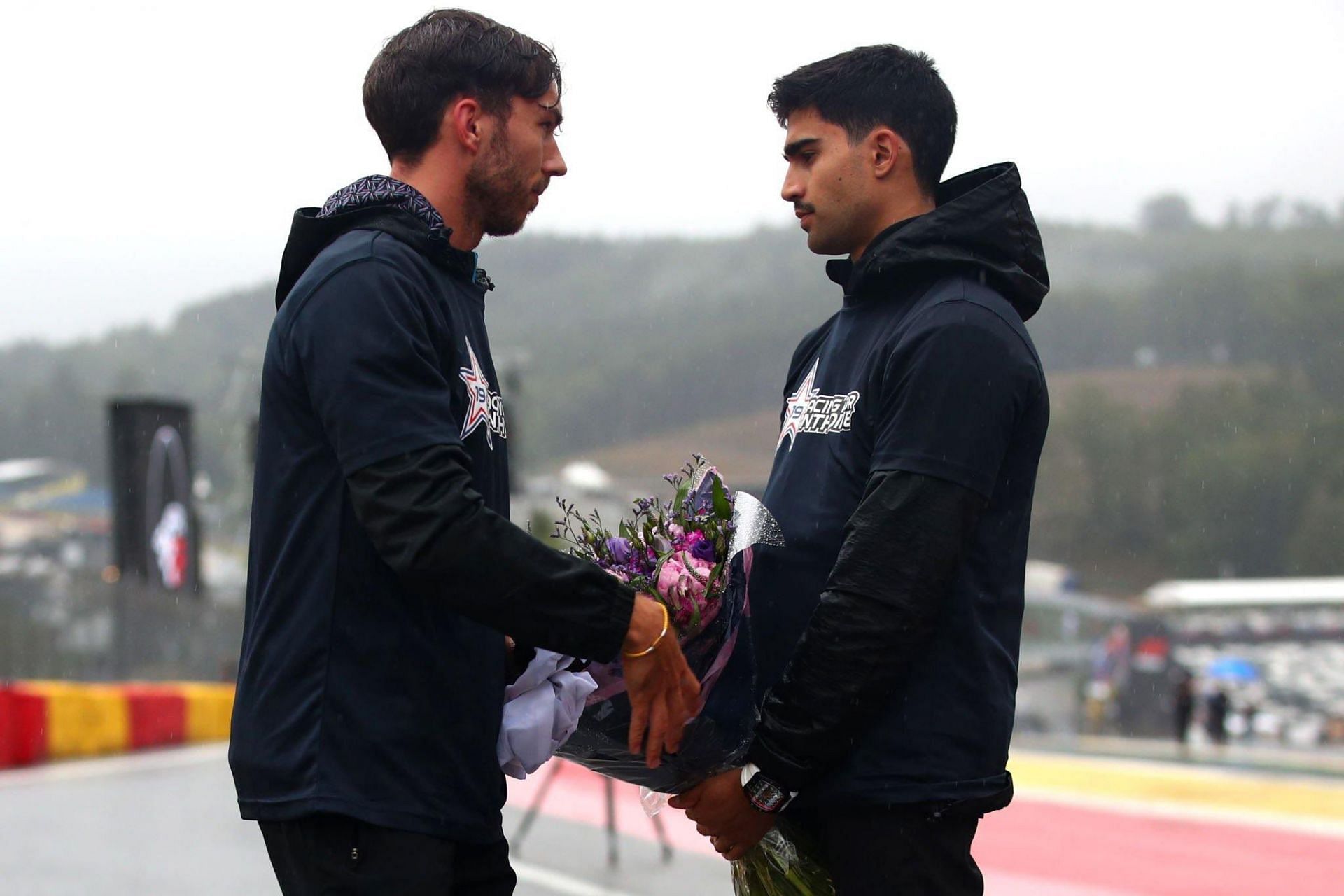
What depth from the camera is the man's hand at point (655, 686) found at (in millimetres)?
2416

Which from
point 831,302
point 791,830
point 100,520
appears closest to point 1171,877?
point 791,830

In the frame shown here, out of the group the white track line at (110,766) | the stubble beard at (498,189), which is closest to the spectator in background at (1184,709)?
the white track line at (110,766)

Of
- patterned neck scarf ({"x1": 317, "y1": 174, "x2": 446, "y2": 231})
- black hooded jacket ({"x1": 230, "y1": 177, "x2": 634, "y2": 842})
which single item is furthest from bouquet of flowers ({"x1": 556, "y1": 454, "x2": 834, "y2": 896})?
patterned neck scarf ({"x1": 317, "y1": 174, "x2": 446, "y2": 231})

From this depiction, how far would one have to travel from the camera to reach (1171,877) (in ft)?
29.9

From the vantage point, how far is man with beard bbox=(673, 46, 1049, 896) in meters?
2.54

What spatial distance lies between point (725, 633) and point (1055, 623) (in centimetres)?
4999

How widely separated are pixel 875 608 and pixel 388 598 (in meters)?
0.80

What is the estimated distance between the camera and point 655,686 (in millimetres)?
2463

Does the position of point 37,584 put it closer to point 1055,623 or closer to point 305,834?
point 1055,623

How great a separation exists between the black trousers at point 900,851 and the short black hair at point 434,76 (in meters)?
1.39

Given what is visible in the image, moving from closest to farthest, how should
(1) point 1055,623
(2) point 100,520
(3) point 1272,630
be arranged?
(3) point 1272,630 → (1) point 1055,623 → (2) point 100,520

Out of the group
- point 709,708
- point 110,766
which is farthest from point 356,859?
point 110,766

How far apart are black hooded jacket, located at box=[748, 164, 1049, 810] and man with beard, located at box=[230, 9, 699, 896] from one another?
0.97 feet

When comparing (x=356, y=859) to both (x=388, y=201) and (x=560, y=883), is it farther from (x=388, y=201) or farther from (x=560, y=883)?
(x=560, y=883)
